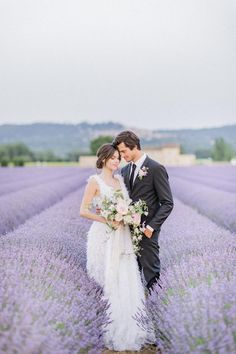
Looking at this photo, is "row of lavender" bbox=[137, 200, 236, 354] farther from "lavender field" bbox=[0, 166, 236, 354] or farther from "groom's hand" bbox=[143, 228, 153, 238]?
"groom's hand" bbox=[143, 228, 153, 238]

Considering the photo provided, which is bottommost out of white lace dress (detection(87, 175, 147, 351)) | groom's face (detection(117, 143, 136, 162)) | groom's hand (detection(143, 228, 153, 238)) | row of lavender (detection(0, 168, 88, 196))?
row of lavender (detection(0, 168, 88, 196))

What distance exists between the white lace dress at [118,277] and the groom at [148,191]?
0.09 m

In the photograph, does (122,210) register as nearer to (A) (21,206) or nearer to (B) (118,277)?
(B) (118,277)

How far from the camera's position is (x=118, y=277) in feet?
10.7

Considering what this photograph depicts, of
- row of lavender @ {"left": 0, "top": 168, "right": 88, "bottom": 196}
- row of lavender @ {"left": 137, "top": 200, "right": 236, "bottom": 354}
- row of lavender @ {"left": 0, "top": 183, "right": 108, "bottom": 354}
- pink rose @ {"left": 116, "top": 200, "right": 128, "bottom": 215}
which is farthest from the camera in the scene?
row of lavender @ {"left": 0, "top": 168, "right": 88, "bottom": 196}

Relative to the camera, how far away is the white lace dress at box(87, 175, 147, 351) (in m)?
3.16

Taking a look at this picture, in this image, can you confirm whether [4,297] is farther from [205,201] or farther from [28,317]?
[205,201]

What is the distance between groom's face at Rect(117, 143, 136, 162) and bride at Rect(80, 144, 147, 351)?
0.03 m

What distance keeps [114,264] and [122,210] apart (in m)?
0.36

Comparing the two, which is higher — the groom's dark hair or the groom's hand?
the groom's dark hair

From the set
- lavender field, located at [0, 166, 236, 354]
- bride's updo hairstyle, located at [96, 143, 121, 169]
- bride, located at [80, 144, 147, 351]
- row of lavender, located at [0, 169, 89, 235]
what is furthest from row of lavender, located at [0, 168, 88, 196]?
lavender field, located at [0, 166, 236, 354]

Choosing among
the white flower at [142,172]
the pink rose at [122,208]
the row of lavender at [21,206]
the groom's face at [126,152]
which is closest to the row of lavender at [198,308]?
the pink rose at [122,208]

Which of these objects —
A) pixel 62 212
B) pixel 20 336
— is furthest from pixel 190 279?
pixel 62 212

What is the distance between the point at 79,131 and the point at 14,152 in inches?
1953
